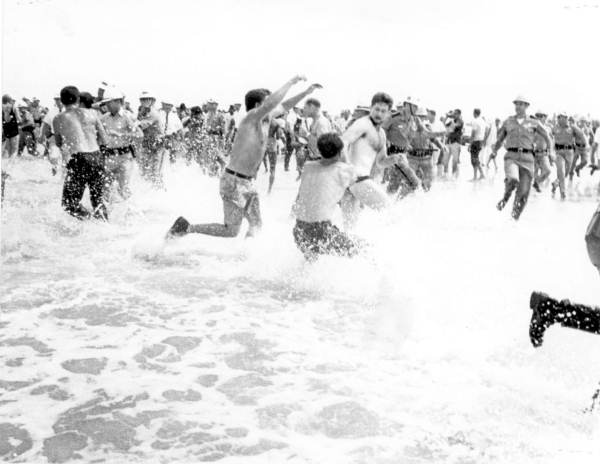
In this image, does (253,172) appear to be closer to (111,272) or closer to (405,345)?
(111,272)

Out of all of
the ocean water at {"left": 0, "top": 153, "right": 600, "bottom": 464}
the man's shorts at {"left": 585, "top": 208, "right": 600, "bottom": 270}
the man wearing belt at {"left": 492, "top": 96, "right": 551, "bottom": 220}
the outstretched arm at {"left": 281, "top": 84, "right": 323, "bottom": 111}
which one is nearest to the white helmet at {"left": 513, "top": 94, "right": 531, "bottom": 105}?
the man wearing belt at {"left": 492, "top": 96, "right": 551, "bottom": 220}

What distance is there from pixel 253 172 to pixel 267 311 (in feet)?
5.59

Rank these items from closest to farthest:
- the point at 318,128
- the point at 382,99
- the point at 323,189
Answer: the point at 323,189, the point at 382,99, the point at 318,128

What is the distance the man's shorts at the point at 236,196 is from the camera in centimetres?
652

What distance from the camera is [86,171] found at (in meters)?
8.06

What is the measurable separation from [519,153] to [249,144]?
15.8ft

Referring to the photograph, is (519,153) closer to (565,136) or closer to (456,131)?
(565,136)

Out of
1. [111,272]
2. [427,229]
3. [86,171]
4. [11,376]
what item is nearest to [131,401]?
[11,376]

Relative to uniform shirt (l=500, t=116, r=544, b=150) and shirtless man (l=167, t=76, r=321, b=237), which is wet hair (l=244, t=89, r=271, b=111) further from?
uniform shirt (l=500, t=116, r=544, b=150)

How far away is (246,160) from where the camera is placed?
6.47 metres

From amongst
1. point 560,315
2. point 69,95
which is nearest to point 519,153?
point 69,95

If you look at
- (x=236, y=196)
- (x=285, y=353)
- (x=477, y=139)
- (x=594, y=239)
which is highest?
(x=477, y=139)

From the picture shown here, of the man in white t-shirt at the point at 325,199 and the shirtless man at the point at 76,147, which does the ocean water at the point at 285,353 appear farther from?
the shirtless man at the point at 76,147

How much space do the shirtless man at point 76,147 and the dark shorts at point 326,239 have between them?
3.49 m
